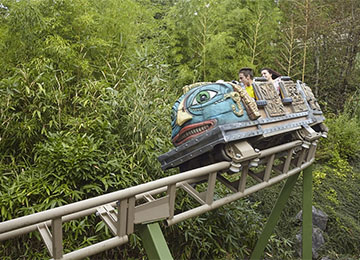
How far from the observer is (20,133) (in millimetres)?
2670

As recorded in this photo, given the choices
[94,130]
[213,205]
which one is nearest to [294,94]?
[213,205]

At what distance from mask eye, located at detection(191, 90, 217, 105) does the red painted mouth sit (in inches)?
5.0

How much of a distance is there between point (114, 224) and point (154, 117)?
163 centimetres

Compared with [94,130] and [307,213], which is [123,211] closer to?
[94,130]

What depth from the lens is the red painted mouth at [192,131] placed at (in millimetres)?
1878

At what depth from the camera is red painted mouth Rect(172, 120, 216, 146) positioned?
6.16 ft

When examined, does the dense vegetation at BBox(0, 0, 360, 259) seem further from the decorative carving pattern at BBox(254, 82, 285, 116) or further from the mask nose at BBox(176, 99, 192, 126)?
the decorative carving pattern at BBox(254, 82, 285, 116)

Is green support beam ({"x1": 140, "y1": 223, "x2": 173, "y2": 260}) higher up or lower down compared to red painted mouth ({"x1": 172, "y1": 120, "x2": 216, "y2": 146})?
lower down

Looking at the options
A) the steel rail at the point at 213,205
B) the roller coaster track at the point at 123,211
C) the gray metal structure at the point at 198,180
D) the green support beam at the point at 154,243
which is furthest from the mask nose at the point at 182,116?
the green support beam at the point at 154,243

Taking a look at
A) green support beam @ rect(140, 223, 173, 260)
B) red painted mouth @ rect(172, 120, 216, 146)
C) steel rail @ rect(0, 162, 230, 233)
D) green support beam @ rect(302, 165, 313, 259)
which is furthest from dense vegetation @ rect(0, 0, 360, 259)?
steel rail @ rect(0, 162, 230, 233)

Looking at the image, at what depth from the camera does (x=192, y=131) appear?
6.32ft

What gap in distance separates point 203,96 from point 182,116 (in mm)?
166

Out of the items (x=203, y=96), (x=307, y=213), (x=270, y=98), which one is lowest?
(x=307, y=213)

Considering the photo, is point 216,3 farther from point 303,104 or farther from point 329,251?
point 329,251
